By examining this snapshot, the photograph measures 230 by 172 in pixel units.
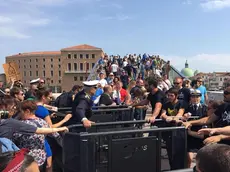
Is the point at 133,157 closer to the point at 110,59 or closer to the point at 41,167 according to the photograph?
the point at 41,167

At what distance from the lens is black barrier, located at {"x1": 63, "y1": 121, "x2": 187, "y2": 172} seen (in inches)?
133

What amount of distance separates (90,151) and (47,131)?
2.29 ft

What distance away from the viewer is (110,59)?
79.7 feet

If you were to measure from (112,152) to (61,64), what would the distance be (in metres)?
115

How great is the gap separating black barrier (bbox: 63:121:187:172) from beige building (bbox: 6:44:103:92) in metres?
99.0

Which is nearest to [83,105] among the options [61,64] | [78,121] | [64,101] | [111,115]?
[78,121]

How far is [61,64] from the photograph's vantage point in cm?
11544

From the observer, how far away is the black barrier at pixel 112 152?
3385 millimetres

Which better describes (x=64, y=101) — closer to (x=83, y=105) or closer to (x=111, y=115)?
(x=111, y=115)

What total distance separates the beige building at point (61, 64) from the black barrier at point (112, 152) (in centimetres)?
9902

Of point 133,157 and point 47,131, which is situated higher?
point 47,131

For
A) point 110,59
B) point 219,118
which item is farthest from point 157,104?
point 110,59

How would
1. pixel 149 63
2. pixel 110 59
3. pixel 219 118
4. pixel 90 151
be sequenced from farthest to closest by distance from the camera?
pixel 110 59 < pixel 149 63 < pixel 219 118 < pixel 90 151

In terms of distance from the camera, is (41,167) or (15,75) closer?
(41,167)
